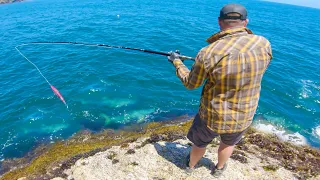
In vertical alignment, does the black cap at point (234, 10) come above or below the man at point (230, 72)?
above

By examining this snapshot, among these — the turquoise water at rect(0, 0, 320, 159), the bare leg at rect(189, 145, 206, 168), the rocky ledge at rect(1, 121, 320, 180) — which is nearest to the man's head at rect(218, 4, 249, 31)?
the bare leg at rect(189, 145, 206, 168)

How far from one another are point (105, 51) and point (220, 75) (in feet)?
67.7

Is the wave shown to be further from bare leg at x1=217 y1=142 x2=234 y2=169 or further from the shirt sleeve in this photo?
the shirt sleeve

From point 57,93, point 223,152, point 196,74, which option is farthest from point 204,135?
point 57,93

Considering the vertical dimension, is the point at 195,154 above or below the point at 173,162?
above

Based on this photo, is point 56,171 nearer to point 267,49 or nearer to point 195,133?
point 195,133

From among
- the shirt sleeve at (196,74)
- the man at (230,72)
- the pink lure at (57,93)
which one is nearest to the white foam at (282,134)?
the man at (230,72)

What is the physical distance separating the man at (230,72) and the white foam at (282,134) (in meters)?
9.92

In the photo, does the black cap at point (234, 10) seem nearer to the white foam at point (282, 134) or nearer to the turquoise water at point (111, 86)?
the turquoise water at point (111, 86)

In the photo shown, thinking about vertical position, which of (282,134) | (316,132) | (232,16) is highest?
(232,16)

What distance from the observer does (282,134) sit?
552 inches

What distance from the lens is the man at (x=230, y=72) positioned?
13.1 ft

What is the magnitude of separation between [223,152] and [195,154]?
26.2 inches

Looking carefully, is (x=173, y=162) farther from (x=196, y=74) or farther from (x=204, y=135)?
(x=196, y=74)
